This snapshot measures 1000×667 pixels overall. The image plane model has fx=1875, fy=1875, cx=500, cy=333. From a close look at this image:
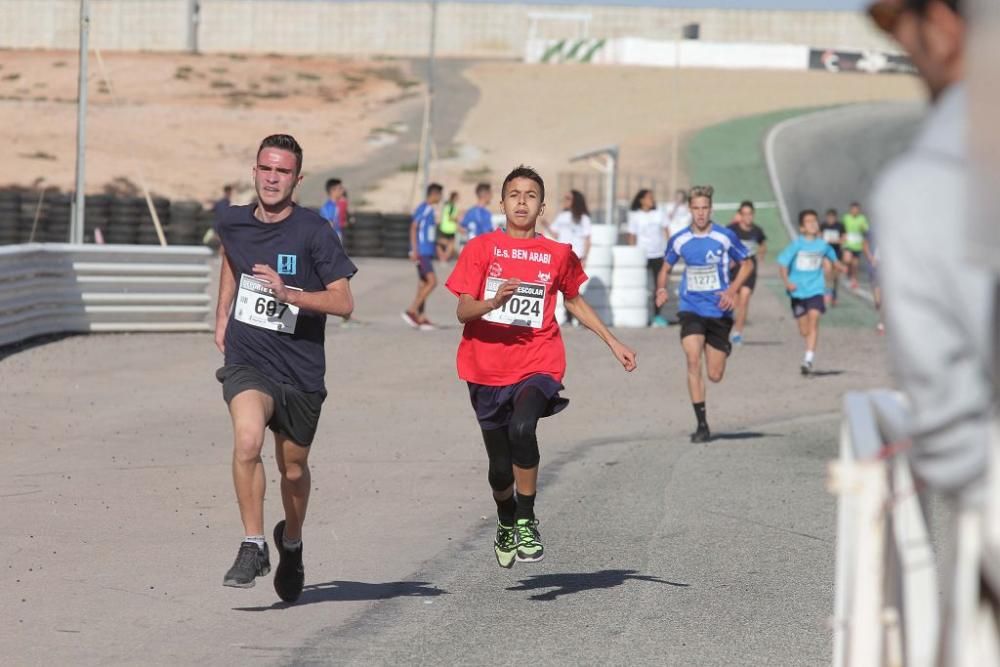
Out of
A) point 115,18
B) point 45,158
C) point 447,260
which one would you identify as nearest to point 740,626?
point 447,260

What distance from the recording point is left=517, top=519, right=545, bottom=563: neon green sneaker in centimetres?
841

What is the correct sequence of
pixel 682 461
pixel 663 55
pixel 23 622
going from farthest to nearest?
pixel 663 55, pixel 682 461, pixel 23 622

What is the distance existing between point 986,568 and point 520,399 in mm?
5912

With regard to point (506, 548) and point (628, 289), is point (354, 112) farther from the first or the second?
point (506, 548)

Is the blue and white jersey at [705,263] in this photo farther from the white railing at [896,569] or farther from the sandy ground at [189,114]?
→ the sandy ground at [189,114]

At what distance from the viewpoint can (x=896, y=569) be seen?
3.37 meters

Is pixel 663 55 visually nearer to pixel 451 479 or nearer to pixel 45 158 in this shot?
pixel 45 158

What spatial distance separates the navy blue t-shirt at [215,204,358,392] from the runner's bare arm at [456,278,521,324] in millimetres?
731

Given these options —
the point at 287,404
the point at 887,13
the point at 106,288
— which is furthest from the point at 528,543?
the point at 106,288

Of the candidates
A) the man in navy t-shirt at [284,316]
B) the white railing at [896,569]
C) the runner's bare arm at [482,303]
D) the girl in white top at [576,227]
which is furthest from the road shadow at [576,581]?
the girl in white top at [576,227]

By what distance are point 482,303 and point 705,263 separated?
675cm

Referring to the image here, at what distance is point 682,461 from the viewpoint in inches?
512

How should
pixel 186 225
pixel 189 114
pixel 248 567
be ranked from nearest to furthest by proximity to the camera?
pixel 248 567, pixel 186 225, pixel 189 114

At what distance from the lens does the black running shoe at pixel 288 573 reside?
782 centimetres
